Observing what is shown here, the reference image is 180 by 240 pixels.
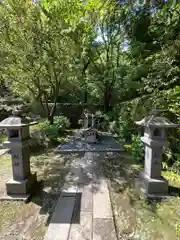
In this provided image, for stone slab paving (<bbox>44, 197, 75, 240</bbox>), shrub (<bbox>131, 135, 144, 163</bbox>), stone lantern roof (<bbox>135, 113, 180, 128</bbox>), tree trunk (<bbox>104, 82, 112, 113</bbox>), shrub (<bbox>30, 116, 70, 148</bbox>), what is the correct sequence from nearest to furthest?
stone slab paving (<bbox>44, 197, 75, 240</bbox>), stone lantern roof (<bbox>135, 113, 180, 128</bbox>), shrub (<bbox>131, 135, 144, 163</bbox>), shrub (<bbox>30, 116, 70, 148</bbox>), tree trunk (<bbox>104, 82, 112, 113</bbox>)

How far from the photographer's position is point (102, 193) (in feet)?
9.87

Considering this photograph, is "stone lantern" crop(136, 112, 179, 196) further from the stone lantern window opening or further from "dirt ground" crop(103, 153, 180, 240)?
the stone lantern window opening

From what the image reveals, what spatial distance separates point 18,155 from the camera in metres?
2.90

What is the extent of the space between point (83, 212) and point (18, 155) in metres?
1.58

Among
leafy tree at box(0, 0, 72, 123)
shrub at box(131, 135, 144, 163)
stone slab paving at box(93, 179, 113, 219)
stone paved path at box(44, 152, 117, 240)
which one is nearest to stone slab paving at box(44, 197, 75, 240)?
stone paved path at box(44, 152, 117, 240)

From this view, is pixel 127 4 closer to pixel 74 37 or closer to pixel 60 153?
pixel 60 153

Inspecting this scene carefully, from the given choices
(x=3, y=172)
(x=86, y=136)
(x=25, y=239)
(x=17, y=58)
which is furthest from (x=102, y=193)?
(x=17, y=58)

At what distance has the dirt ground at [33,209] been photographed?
209 cm

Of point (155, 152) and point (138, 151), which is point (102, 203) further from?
point (138, 151)

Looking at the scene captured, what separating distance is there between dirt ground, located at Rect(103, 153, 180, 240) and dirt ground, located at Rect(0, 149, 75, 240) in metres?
1.12

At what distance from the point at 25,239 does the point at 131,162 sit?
3.46 metres

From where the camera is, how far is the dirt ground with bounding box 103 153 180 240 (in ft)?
6.81

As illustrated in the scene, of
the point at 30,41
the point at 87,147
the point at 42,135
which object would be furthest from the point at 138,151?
the point at 30,41

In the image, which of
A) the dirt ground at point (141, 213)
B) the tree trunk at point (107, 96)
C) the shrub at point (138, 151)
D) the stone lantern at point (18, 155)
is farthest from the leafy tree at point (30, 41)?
the dirt ground at point (141, 213)
